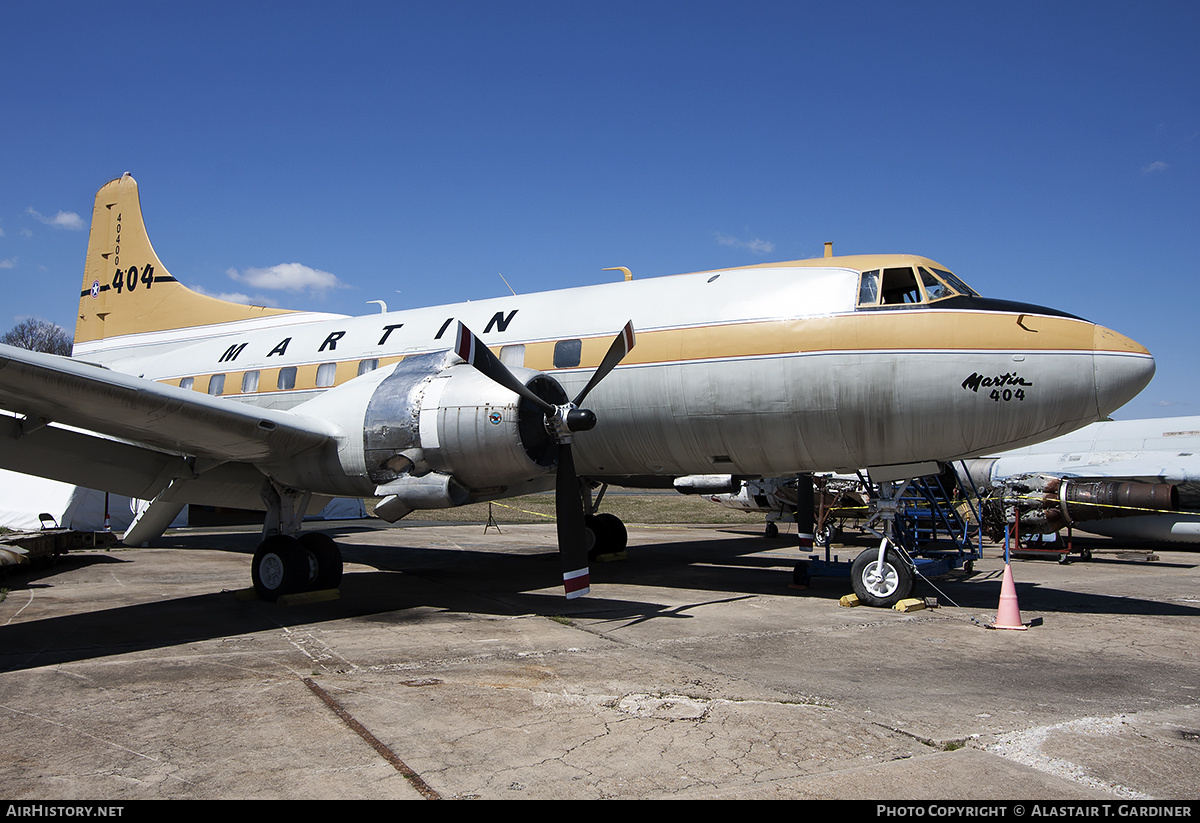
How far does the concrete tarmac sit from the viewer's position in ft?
14.7

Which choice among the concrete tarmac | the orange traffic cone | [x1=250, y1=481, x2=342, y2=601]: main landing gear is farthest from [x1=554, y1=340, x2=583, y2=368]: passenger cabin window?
the orange traffic cone

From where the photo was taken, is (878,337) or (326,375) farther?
(326,375)

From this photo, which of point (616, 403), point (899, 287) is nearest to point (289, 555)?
point (616, 403)

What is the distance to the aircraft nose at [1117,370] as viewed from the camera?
8.95 m

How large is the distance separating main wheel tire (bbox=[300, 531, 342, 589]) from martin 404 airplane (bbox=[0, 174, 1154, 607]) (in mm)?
24

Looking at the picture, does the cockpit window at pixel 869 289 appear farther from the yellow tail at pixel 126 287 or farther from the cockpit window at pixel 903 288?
the yellow tail at pixel 126 287

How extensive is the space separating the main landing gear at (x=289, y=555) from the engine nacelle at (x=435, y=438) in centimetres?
126

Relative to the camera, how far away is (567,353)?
11.3 metres

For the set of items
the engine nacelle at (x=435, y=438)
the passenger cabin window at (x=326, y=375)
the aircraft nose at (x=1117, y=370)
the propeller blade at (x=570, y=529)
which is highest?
the passenger cabin window at (x=326, y=375)

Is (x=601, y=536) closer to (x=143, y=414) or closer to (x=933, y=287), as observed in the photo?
(x=933, y=287)

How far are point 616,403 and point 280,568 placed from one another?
5.12m

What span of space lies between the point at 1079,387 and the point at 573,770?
7.52 meters

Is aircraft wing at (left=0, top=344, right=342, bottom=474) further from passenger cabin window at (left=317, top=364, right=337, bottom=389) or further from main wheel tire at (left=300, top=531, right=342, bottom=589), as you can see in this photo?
passenger cabin window at (left=317, top=364, right=337, bottom=389)

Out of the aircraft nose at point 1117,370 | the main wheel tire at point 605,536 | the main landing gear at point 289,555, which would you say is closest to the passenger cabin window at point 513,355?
the main landing gear at point 289,555
